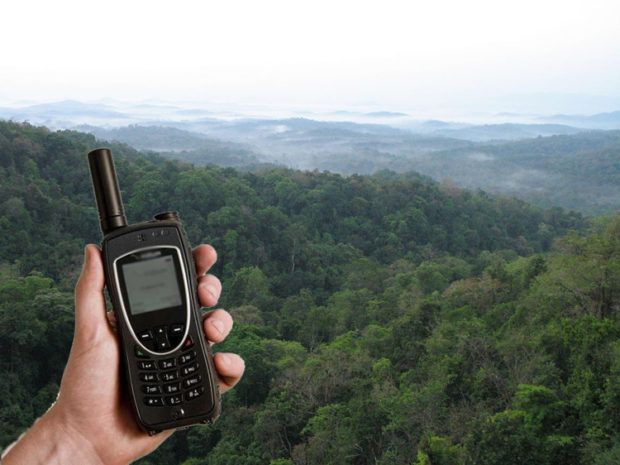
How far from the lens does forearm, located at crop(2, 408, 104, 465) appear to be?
4.80 ft

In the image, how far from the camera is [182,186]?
109 feet

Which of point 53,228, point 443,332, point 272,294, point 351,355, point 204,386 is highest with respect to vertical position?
point 204,386

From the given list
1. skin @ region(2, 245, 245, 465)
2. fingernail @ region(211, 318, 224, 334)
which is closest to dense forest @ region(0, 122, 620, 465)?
fingernail @ region(211, 318, 224, 334)

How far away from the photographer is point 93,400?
66.4 inches

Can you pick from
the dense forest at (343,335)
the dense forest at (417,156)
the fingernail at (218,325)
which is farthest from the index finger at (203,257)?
the dense forest at (417,156)

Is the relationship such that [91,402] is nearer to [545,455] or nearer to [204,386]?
[204,386]

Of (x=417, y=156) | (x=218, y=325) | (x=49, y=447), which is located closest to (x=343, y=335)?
(x=218, y=325)

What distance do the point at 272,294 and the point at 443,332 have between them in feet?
53.1

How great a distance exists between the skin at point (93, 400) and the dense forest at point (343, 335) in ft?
25.7

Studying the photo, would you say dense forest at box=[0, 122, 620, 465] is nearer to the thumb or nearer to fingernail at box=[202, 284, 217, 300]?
fingernail at box=[202, 284, 217, 300]

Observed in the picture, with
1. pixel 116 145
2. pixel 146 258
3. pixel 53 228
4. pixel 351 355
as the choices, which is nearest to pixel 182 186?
pixel 53 228

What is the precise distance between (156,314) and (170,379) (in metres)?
0.25

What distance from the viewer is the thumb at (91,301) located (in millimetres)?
1672

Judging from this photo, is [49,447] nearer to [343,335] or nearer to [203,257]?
[203,257]
